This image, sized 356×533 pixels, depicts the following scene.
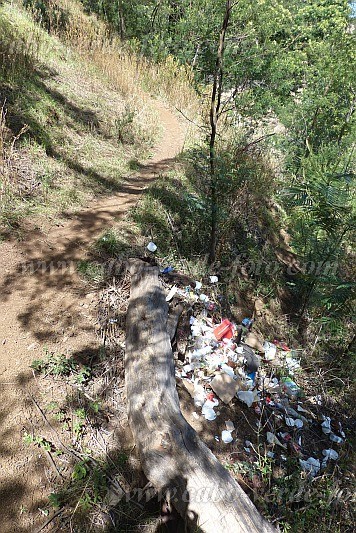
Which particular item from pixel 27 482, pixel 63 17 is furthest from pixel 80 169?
pixel 63 17

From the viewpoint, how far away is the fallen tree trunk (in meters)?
1.69

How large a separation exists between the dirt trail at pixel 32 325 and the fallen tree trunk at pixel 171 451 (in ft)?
1.43

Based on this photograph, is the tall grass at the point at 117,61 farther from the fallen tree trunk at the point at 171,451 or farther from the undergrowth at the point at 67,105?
the fallen tree trunk at the point at 171,451

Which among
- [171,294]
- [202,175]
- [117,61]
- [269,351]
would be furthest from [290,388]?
[117,61]

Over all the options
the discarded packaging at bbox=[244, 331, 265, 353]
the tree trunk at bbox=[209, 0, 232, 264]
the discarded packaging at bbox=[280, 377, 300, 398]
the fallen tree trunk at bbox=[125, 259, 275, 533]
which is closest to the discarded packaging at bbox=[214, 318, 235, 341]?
the discarded packaging at bbox=[244, 331, 265, 353]

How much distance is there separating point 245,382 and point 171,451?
1215 mm

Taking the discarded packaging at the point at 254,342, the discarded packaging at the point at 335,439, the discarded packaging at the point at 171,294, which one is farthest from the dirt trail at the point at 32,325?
the discarded packaging at the point at 335,439

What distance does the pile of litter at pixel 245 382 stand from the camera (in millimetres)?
2605

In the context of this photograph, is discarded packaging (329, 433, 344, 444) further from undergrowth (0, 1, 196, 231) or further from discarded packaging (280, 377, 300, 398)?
undergrowth (0, 1, 196, 231)

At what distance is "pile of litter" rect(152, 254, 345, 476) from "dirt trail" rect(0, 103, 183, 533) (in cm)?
79

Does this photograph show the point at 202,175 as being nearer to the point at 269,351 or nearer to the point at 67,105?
the point at 67,105

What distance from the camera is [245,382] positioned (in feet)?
9.46

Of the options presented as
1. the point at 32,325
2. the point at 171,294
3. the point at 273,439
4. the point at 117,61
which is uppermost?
the point at 117,61

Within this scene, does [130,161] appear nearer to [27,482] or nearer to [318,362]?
[318,362]
